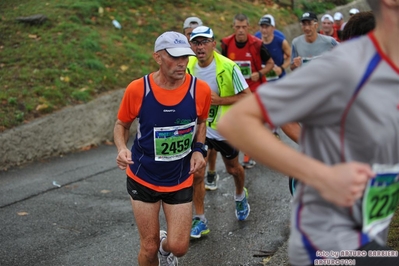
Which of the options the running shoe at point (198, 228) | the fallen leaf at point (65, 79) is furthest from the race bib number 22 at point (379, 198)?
the fallen leaf at point (65, 79)

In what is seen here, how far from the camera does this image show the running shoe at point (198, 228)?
621 centimetres

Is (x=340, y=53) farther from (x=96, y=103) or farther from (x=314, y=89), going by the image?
(x=96, y=103)

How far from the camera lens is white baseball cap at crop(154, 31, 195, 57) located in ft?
15.0

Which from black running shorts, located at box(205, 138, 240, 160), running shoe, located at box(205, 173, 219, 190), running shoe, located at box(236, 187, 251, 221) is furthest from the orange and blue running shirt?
running shoe, located at box(205, 173, 219, 190)

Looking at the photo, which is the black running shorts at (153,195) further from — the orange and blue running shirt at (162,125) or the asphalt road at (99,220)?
the asphalt road at (99,220)

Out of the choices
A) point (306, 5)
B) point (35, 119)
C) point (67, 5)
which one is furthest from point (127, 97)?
point (306, 5)

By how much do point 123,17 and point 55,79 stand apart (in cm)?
398

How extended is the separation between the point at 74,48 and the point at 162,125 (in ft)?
26.7

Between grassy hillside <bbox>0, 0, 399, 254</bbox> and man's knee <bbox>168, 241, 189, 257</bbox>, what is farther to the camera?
grassy hillside <bbox>0, 0, 399, 254</bbox>

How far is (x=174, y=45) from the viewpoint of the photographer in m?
4.63

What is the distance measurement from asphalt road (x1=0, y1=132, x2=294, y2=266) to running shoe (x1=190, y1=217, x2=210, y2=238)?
66mm

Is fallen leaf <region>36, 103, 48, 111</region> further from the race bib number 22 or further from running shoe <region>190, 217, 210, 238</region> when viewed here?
the race bib number 22

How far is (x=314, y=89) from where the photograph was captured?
204 centimetres

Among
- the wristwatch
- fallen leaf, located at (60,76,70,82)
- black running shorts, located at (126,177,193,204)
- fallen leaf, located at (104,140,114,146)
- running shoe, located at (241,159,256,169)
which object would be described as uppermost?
the wristwatch
